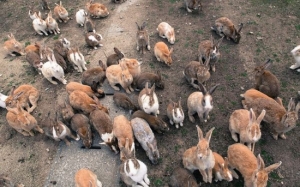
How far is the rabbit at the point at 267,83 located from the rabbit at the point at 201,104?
175 centimetres

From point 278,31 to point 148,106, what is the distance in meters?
6.23

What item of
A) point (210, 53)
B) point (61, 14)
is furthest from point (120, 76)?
point (61, 14)

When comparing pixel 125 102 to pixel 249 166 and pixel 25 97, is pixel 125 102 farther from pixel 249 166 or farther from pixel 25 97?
pixel 249 166

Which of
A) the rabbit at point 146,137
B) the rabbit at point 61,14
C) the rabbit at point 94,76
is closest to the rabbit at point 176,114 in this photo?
the rabbit at point 146,137

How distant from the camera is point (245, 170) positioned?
577cm

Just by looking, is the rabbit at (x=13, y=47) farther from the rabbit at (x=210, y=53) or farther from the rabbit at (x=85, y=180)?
the rabbit at (x=210, y=53)

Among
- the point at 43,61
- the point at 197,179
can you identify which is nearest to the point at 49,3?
the point at 43,61

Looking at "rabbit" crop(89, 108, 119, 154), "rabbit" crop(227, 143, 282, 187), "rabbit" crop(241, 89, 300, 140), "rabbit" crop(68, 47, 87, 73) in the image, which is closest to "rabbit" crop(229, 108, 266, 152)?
"rabbit" crop(227, 143, 282, 187)

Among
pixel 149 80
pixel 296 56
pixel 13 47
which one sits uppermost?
pixel 296 56

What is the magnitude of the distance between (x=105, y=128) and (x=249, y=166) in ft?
11.4

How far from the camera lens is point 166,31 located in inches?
403

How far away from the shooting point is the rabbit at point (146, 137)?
21.8 feet

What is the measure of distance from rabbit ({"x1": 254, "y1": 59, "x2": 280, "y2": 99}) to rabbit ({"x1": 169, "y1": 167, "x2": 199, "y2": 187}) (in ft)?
11.0

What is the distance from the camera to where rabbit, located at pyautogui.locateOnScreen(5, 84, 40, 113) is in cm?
820
